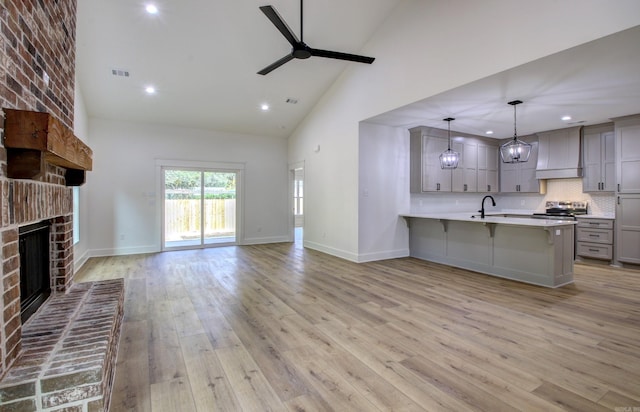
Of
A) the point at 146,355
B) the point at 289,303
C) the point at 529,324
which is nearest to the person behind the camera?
the point at 146,355

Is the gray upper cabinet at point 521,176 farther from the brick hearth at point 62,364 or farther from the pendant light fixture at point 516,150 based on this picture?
the brick hearth at point 62,364

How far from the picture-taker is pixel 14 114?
1.54 meters

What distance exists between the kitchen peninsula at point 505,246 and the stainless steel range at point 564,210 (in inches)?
80.8

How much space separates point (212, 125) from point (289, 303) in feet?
17.0

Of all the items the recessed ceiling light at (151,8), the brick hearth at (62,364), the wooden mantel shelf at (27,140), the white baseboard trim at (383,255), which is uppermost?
the recessed ceiling light at (151,8)

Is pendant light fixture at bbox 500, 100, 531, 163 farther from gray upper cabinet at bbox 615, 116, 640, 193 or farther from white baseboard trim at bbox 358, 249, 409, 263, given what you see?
white baseboard trim at bbox 358, 249, 409, 263

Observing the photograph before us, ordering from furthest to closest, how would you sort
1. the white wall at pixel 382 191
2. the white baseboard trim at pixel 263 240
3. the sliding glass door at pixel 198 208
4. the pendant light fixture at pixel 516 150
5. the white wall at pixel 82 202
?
1. the white baseboard trim at pixel 263 240
2. the sliding glass door at pixel 198 208
3. the white wall at pixel 382 191
4. the white wall at pixel 82 202
5. the pendant light fixture at pixel 516 150

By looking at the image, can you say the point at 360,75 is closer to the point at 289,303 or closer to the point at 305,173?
the point at 305,173

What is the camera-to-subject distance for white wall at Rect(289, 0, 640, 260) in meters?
2.87

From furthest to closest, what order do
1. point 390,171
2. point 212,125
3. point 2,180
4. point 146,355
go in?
point 212,125
point 390,171
point 146,355
point 2,180

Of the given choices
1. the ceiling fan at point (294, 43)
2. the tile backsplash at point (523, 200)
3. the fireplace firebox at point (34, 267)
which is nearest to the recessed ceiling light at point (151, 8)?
the ceiling fan at point (294, 43)

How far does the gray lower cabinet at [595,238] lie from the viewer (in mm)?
5613

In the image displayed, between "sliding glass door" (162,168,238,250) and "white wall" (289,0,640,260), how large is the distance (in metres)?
1.98

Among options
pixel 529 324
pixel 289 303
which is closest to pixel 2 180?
pixel 289 303
